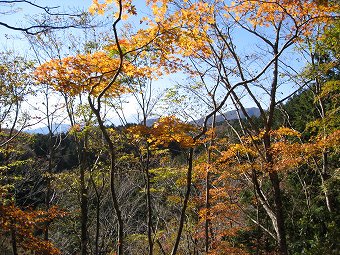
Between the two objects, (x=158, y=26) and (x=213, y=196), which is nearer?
(x=158, y=26)

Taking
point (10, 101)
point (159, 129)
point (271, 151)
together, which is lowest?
point (271, 151)

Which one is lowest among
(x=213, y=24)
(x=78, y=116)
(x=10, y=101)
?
(x=78, y=116)

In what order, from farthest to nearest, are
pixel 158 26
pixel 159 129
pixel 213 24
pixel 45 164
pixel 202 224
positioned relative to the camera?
pixel 45 164
pixel 202 224
pixel 213 24
pixel 159 129
pixel 158 26

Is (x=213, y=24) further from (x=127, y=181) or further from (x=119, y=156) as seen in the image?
(x=127, y=181)

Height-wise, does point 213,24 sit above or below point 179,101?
above

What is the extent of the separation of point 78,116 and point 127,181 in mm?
5057

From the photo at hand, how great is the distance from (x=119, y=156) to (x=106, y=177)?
125 centimetres

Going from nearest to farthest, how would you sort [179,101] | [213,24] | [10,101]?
[213,24], [10,101], [179,101]

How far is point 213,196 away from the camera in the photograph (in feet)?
45.4

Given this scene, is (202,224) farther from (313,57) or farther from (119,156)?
(313,57)

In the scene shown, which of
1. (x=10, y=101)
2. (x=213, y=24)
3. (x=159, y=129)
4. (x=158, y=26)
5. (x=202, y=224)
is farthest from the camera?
(x=202, y=224)

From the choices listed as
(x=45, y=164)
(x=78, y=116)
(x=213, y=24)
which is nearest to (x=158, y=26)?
(x=213, y=24)

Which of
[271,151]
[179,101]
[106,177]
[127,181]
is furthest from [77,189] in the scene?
[271,151]

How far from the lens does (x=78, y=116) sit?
11.4 metres
